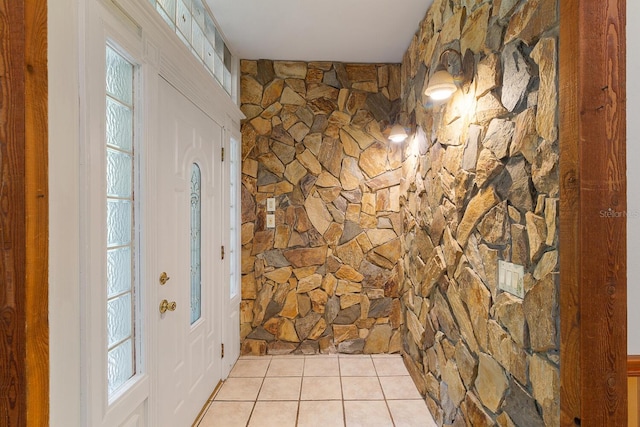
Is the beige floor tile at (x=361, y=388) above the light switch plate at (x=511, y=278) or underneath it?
underneath

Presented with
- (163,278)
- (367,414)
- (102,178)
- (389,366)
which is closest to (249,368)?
(367,414)

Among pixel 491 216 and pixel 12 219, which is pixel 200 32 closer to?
pixel 12 219

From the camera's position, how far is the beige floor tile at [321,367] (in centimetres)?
261

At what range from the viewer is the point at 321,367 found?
2.70 m

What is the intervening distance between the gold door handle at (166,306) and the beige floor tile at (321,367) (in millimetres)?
1436

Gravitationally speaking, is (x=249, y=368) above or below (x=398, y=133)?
below

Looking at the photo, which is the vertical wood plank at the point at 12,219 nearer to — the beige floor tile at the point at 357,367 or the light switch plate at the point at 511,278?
the light switch plate at the point at 511,278

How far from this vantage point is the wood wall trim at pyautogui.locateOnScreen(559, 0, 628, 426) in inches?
35.7

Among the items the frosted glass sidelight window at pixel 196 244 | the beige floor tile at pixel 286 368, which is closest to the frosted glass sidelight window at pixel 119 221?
the frosted glass sidelight window at pixel 196 244

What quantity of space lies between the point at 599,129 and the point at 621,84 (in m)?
0.16

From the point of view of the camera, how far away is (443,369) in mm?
1889

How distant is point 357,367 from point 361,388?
0.31 metres

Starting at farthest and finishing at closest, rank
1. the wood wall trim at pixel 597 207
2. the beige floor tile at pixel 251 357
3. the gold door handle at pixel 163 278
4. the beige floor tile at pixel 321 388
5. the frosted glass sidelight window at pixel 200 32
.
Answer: the beige floor tile at pixel 251 357
the beige floor tile at pixel 321 388
the frosted glass sidelight window at pixel 200 32
the gold door handle at pixel 163 278
the wood wall trim at pixel 597 207

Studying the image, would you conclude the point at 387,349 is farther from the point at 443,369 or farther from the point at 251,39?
the point at 251,39
